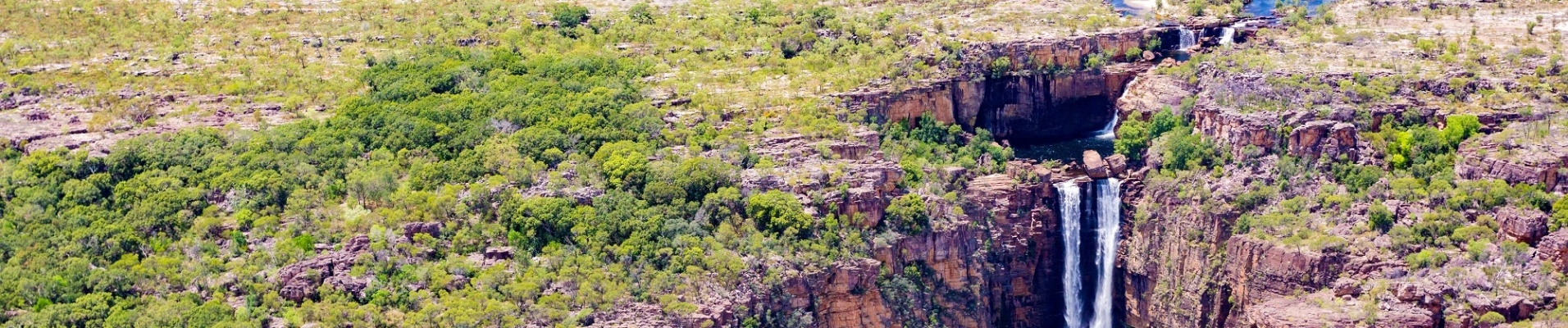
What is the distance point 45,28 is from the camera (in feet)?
457

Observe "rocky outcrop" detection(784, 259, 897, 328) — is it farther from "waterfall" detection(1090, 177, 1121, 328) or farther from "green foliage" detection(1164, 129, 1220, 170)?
"green foliage" detection(1164, 129, 1220, 170)

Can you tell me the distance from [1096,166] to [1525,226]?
23430 millimetres

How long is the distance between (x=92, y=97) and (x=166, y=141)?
9534mm

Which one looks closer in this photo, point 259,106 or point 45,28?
point 259,106

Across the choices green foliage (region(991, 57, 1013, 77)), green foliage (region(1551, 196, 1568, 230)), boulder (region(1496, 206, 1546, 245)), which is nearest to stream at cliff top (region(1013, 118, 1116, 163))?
green foliage (region(991, 57, 1013, 77))

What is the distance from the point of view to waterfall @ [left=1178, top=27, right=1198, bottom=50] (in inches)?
5226

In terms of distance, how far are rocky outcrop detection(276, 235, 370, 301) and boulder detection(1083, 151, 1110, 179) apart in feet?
125

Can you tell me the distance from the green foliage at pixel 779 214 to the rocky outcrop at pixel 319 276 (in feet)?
60.9

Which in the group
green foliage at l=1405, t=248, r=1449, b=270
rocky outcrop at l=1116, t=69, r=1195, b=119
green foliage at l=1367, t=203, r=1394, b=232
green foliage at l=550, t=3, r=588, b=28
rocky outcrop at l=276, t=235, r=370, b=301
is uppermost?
green foliage at l=550, t=3, r=588, b=28

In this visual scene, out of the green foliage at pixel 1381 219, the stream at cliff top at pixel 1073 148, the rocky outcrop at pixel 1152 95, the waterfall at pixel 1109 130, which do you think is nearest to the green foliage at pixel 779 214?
the stream at cliff top at pixel 1073 148

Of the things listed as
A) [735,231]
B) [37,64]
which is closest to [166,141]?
[37,64]

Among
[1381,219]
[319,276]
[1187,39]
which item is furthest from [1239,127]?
[319,276]

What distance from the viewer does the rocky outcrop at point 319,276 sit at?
4200 inches

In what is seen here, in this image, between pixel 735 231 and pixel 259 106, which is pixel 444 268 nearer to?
pixel 735 231
